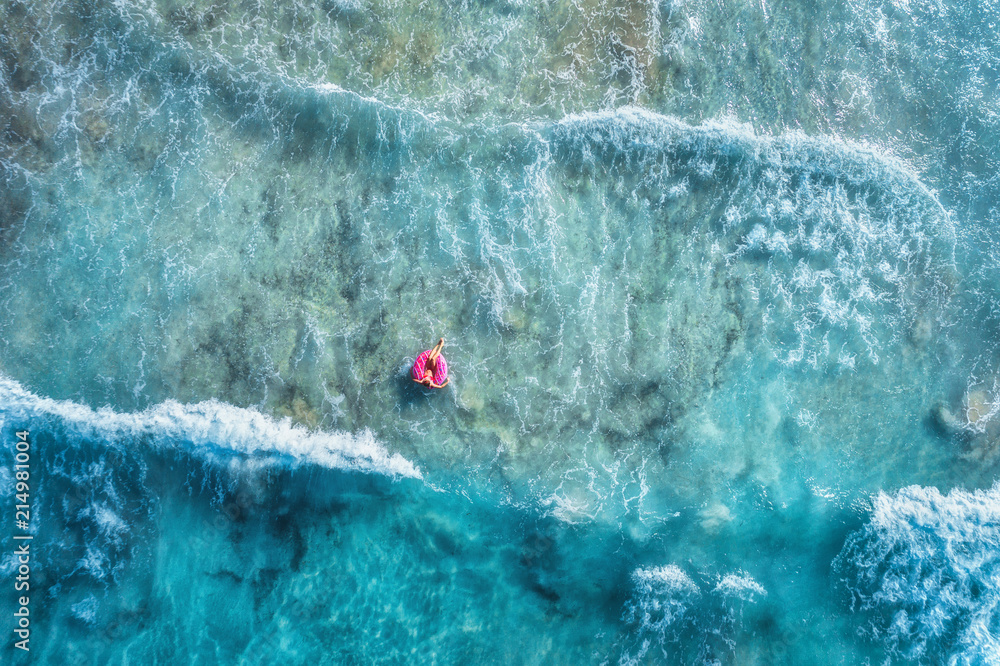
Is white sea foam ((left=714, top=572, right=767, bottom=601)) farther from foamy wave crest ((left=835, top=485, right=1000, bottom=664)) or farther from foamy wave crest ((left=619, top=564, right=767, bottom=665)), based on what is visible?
foamy wave crest ((left=835, top=485, right=1000, bottom=664))

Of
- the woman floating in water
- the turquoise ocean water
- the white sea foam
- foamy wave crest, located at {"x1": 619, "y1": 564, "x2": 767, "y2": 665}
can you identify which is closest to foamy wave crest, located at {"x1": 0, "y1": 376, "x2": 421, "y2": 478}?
the turquoise ocean water

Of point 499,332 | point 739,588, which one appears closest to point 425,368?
point 499,332

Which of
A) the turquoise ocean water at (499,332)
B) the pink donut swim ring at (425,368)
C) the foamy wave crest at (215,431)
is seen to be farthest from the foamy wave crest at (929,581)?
the foamy wave crest at (215,431)

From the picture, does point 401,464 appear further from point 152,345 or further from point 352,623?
point 152,345

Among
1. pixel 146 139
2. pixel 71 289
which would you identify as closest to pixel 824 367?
pixel 146 139

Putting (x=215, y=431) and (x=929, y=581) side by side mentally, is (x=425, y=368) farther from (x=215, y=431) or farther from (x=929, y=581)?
(x=929, y=581)

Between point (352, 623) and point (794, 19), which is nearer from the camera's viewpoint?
point (352, 623)

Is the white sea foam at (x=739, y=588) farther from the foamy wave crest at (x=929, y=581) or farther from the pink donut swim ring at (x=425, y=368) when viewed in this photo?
the pink donut swim ring at (x=425, y=368)
